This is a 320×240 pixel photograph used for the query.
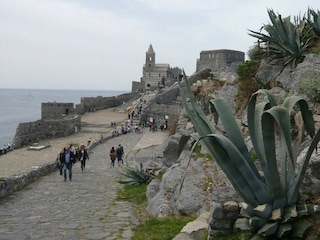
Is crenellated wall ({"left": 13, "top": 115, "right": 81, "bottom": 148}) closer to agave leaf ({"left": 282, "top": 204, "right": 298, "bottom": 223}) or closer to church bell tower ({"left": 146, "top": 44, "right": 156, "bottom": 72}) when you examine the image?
agave leaf ({"left": 282, "top": 204, "right": 298, "bottom": 223})

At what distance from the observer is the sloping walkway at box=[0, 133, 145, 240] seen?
20.3 feet

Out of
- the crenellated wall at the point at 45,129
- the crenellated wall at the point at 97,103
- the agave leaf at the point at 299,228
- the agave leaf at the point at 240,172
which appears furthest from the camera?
the crenellated wall at the point at 97,103

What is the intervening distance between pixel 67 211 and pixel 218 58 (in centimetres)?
3566

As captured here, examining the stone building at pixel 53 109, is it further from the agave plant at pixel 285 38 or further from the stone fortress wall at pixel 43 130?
the agave plant at pixel 285 38

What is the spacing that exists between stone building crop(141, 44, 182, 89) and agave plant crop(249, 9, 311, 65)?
4296cm

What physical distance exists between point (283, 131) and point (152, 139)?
21.4 m

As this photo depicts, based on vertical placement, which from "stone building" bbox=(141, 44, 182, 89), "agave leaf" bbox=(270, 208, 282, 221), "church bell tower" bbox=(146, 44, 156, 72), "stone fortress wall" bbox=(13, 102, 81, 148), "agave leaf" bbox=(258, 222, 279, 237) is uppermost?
"church bell tower" bbox=(146, 44, 156, 72)

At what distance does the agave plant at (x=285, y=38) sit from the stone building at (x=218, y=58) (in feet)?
99.4

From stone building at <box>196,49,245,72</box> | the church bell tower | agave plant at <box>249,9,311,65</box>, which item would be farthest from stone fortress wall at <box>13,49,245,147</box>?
agave plant at <box>249,9,311,65</box>

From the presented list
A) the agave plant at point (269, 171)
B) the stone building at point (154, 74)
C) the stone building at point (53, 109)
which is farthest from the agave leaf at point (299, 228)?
the stone building at point (154, 74)

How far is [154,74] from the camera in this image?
62.9 metres

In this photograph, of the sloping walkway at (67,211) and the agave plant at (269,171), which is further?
the sloping walkway at (67,211)

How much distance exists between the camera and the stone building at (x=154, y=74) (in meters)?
57.6

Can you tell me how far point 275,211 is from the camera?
389cm
